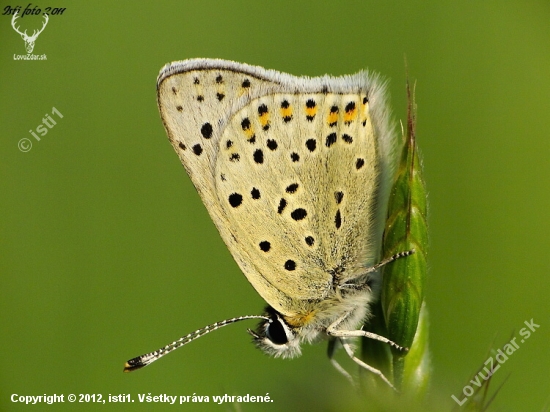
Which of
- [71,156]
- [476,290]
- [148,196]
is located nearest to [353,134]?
[476,290]

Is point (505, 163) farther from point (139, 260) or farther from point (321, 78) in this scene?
point (139, 260)

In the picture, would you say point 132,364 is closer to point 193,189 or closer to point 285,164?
point 285,164
